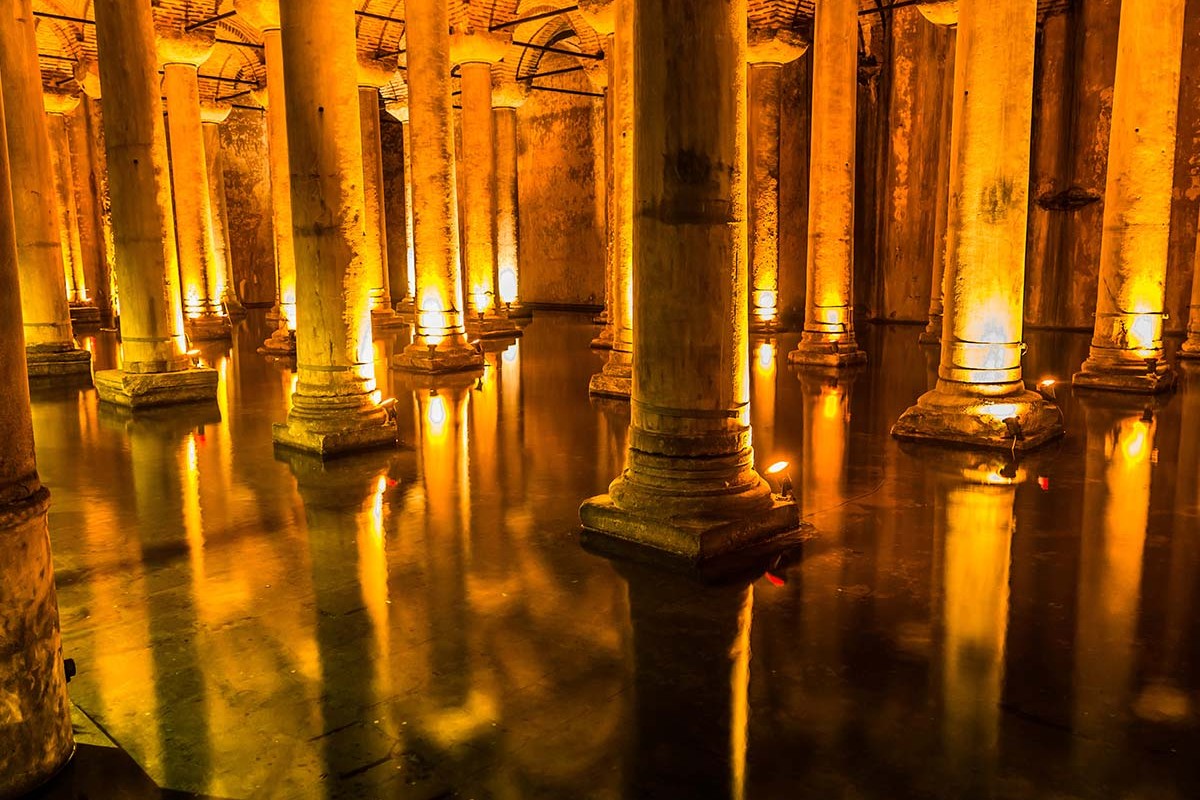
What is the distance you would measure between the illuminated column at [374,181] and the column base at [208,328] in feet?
9.75

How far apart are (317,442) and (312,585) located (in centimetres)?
338

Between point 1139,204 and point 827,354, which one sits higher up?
point 1139,204

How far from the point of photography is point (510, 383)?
12.4m

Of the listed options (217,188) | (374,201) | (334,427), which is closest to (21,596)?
(334,427)

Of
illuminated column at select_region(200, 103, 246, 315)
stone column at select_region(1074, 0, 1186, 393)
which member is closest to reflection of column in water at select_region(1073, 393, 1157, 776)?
stone column at select_region(1074, 0, 1186, 393)

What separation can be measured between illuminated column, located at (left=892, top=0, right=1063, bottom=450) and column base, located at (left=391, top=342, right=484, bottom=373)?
7154 mm

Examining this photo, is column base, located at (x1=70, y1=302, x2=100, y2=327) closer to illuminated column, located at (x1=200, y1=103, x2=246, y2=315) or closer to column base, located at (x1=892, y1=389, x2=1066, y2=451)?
illuminated column, located at (x1=200, y1=103, x2=246, y2=315)

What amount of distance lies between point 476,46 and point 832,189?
8.12 m

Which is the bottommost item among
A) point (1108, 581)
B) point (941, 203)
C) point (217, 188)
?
point (1108, 581)

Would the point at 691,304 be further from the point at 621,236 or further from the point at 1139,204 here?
the point at 1139,204

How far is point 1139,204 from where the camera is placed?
10.9 m

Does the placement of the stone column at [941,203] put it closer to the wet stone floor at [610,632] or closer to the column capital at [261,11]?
the wet stone floor at [610,632]

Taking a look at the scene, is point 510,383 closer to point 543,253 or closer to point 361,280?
point 361,280

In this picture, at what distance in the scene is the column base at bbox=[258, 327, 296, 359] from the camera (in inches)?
619
